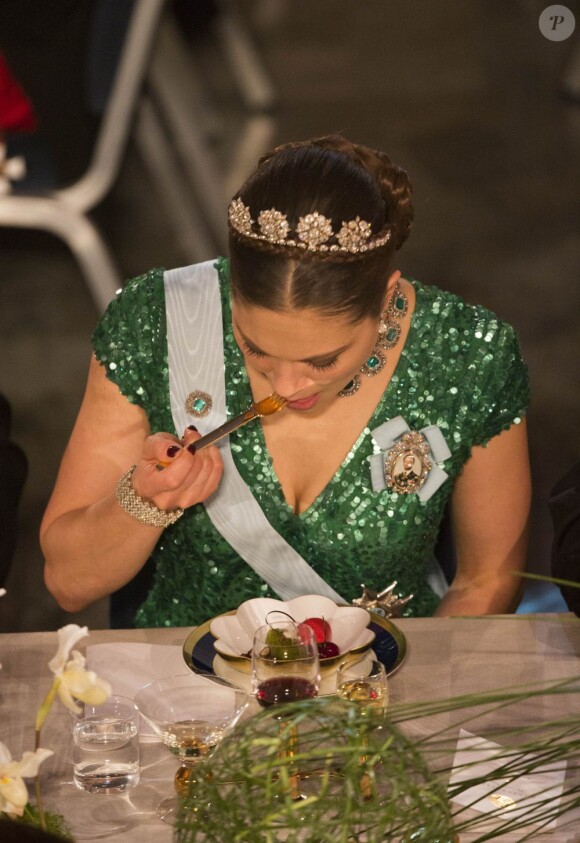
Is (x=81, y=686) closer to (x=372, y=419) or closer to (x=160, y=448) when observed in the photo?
(x=160, y=448)

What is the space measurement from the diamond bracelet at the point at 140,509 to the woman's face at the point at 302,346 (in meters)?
0.28

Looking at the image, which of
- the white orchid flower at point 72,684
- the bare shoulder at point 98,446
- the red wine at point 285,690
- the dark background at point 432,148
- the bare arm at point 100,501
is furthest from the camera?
the dark background at point 432,148

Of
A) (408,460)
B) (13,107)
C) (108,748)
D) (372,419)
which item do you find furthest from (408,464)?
(13,107)

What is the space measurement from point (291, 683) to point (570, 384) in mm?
2040

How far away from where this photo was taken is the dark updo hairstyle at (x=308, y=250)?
6.14ft

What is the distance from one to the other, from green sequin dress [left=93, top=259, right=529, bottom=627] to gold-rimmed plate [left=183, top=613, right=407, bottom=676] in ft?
1.28

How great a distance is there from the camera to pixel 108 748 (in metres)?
1.59

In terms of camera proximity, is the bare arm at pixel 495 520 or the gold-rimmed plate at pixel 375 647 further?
the bare arm at pixel 495 520

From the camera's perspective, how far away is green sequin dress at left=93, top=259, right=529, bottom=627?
7.48 feet

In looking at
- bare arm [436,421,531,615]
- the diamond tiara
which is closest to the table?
bare arm [436,421,531,615]

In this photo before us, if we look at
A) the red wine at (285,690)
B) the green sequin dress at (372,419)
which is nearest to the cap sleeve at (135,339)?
the green sequin dress at (372,419)

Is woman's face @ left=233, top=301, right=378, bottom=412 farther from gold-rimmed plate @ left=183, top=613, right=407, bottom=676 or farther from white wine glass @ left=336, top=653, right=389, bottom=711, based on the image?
white wine glass @ left=336, top=653, right=389, bottom=711

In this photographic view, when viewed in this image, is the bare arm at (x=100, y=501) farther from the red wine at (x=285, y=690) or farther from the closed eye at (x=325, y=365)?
the red wine at (x=285, y=690)

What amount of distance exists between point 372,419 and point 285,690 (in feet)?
2.88
